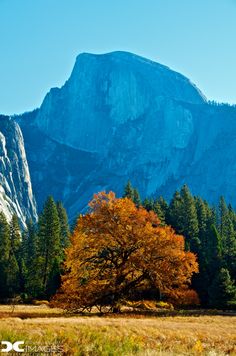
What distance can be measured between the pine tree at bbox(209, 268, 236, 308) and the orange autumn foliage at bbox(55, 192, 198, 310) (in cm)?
2195

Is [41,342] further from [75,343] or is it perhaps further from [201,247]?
[201,247]

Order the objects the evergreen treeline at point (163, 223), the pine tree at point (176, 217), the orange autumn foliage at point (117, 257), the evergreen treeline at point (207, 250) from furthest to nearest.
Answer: the pine tree at point (176, 217), the evergreen treeline at point (163, 223), the evergreen treeline at point (207, 250), the orange autumn foliage at point (117, 257)

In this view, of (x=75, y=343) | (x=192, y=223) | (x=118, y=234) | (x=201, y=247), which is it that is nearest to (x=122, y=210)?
(x=118, y=234)

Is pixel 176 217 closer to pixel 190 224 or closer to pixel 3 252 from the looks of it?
pixel 190 224

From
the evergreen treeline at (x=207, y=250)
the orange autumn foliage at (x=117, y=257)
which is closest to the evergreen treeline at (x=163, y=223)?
the evergreen treeline at (x=207, y=250)

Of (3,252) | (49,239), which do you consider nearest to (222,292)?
(49,239)

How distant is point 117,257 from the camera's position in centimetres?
3947

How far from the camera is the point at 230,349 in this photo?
20484 millimetres

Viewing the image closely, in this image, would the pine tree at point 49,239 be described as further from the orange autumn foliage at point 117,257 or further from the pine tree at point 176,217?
the orange autumn foliage at point 117,257

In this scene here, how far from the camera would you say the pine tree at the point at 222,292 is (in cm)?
5912

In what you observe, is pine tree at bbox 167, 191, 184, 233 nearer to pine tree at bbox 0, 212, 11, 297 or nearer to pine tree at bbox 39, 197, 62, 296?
pine tree at bbox 39, 197, 62, 296

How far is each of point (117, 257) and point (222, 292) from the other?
998 inches

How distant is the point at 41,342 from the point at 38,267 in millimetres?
71288

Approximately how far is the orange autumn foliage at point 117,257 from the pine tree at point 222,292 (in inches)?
864
